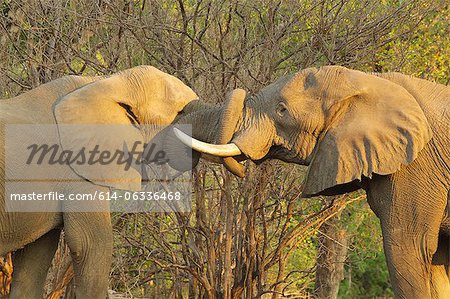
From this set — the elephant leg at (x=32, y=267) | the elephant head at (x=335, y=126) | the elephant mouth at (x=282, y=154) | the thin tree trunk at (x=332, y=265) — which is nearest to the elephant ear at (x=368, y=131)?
the elephant head at (x=335, y=126)

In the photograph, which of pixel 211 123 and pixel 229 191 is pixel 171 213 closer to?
pixel 229 191

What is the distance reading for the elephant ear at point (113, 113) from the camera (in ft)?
30.3

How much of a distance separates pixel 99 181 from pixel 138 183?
348 mm

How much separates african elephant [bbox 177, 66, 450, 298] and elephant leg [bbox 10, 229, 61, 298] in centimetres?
179

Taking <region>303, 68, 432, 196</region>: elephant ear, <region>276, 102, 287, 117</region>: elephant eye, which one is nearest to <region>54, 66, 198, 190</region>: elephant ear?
<region>276, 102, 287, 117</region>: elephant eye

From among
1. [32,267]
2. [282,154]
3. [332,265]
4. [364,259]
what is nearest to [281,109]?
[282,154]

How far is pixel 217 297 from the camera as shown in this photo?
1151 centimetres

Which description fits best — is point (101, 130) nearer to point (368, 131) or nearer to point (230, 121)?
point (230, 121)

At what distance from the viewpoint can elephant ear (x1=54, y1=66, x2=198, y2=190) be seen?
9250 millimetres

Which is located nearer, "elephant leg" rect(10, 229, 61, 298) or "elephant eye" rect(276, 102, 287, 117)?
"elephant eye" rect(276, 102, 287, 117)

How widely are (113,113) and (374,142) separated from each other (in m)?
2.10

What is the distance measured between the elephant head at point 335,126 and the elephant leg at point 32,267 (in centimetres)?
199

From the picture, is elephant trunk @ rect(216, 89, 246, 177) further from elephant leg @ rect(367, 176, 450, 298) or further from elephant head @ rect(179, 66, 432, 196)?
elephant leg @ rect(367, 176, 450, 298)

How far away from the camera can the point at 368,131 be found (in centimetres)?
853
